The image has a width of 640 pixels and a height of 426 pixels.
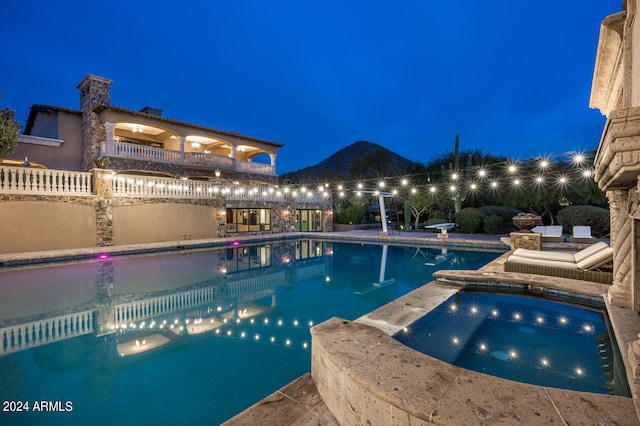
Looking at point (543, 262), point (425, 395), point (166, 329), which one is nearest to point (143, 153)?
point (166, 329)

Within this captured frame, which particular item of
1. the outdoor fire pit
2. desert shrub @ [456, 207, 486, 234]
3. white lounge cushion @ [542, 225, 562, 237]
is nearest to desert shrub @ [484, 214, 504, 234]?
desert shrub @ [456, 207, 486, 234]

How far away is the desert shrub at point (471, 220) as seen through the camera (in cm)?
1845

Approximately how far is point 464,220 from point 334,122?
102 m

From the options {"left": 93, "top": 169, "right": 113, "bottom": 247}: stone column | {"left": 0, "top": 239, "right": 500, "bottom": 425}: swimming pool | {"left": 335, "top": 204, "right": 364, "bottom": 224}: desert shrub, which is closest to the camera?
{"left": 0, "top": 239, "right": 500, "bottom": 425}: swimming pool

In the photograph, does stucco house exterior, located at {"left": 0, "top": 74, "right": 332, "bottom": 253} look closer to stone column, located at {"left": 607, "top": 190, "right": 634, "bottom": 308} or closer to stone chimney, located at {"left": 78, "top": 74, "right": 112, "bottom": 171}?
stone chimney, located at {"left": 78, "top": 74, "right": 112, "bottom": 171}

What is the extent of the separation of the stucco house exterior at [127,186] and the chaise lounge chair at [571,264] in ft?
45.8

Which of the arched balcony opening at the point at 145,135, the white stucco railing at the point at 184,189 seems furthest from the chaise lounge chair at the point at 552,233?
the arched balcony opening at the point at 145,135

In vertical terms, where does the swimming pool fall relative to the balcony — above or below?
below

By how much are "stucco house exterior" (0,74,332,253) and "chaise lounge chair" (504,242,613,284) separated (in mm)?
13959

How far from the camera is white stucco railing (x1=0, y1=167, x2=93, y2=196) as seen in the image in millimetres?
10969

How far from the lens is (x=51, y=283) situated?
7625 mm

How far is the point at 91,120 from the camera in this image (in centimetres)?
1577

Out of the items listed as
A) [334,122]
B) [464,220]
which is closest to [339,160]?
[464,220]

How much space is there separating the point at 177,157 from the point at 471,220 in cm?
1823
